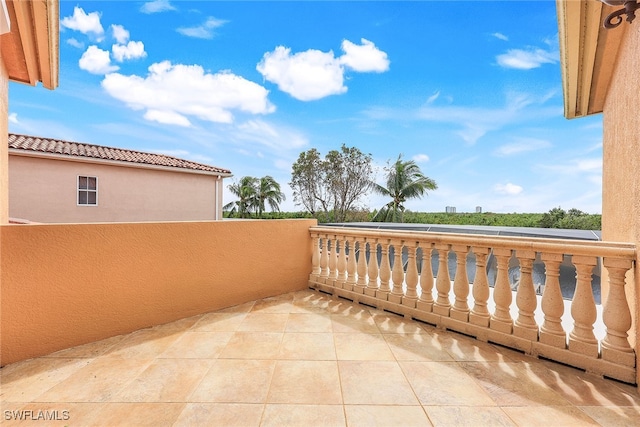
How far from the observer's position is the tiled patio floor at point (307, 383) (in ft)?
5.24

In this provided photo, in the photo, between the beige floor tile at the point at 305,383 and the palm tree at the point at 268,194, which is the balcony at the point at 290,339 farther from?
the palm tree at the point at 268,194

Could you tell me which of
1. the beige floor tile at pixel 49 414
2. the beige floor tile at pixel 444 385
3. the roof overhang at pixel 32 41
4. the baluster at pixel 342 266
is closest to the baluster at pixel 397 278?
the baluster at pixel 342 266

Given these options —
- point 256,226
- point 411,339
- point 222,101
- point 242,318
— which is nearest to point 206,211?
point 222,101

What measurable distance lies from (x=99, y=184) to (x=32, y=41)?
7536 mm

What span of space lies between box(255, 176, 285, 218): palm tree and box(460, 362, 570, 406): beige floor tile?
20.0 m

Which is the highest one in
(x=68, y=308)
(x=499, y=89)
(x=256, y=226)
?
(x=499, y=89)

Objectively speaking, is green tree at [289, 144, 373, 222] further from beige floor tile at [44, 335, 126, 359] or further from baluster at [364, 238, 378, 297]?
beige floor tile at [44, 335, 126, 359]

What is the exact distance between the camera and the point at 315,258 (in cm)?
437

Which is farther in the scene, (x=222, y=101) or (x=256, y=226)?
(x=222, y=101)

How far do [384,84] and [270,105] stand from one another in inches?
252

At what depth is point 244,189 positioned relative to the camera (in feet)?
70.9

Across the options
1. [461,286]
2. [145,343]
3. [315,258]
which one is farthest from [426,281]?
[145,343]

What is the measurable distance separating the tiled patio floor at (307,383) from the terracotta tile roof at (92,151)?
8863mm

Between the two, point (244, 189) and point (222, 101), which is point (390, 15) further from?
point (244, 189)
